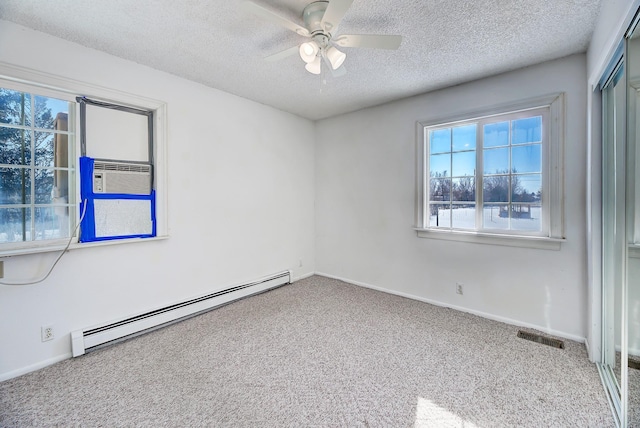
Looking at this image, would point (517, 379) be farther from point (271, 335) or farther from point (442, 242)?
point (271, 335)

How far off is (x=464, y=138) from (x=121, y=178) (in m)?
3.55

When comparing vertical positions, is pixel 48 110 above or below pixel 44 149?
above

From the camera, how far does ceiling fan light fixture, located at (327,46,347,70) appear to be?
6.25ft

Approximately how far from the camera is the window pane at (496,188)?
9.05 feet

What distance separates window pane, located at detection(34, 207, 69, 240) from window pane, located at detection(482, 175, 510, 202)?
3.95m

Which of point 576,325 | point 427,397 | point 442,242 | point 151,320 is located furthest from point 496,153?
point 151,320

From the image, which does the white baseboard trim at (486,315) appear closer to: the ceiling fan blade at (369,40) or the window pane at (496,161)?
the window pane at (496,161)

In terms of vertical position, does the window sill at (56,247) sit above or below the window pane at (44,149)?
below

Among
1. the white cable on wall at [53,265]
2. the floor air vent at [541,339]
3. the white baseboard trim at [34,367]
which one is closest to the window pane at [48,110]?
the white cable on wall at [53,265]

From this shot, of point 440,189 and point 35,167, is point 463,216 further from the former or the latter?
point 35,167

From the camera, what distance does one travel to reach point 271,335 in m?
2.51

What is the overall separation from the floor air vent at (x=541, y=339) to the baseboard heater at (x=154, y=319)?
286 cm

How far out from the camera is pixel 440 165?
3223 mm

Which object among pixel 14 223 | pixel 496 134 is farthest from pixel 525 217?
pixel 14 223
